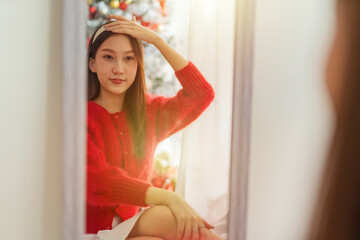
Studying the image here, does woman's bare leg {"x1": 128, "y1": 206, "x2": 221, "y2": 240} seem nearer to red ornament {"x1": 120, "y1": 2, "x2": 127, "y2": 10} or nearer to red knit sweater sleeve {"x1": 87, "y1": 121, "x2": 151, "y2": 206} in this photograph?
A: red knit sweater sleeve {"x1": 87, "y1": 121, "x2": 151, "y2": 206}

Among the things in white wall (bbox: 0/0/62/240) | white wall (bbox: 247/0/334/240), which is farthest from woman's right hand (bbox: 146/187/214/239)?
white wall (bbox: 0/0/62/240)

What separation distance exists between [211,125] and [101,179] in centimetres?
44

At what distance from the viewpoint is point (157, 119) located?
4.12 ft

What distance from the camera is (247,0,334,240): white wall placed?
54.0 inches

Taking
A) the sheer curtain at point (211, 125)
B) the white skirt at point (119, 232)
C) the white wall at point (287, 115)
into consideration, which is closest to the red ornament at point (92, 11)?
the sheer curtain at point (211, 125)

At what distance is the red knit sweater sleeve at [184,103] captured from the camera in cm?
125

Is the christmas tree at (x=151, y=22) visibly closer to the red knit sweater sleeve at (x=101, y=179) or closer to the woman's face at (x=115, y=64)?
the woman's face at (x=115, y=64)

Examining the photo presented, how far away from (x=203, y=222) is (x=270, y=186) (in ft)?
1.08

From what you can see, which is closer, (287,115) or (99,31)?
(99,31)

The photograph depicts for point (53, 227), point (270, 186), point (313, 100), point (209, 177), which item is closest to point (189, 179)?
point (209, 177)

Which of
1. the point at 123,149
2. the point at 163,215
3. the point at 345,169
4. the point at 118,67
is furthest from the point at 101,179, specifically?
the point at 345,169

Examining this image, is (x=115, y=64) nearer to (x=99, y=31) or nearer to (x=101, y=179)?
(x=99, y=31)

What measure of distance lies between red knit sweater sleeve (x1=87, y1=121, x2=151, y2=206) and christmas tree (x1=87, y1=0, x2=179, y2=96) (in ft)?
0.87

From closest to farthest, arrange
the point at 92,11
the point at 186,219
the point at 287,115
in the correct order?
the point at 92,11
the point at 186,219
the point at 287,115
